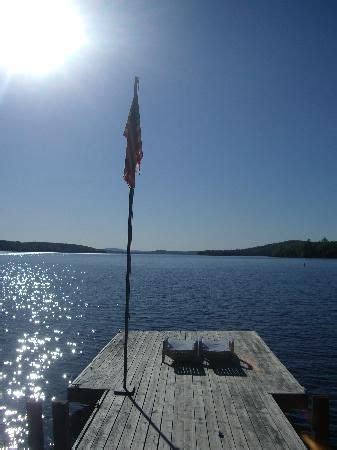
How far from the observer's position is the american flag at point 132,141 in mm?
13211

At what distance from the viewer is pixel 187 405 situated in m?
12.4

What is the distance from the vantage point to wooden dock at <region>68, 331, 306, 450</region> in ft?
33.6

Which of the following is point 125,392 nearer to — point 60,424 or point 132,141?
point 60,424

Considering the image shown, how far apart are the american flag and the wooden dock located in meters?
6.77

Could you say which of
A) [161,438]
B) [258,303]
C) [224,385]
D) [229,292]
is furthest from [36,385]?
[229,292]

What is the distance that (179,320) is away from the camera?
40125 mm

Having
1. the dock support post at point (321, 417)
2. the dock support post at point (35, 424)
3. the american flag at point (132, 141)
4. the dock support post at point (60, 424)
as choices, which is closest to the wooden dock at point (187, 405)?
the dock support post at point (60, 424)

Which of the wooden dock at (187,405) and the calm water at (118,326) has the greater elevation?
the wooden dock at (187,405)

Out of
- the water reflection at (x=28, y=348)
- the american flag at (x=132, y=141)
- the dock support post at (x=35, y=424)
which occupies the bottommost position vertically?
the water reflection at (x=28, y=348)

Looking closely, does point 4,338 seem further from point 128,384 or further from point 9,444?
point 128,384

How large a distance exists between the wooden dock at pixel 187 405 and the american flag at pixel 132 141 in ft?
22.2

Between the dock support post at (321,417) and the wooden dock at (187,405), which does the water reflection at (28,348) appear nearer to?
the wooden dock at (187,405)

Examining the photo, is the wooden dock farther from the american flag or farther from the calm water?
the american flag

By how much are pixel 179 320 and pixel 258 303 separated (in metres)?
14.9
